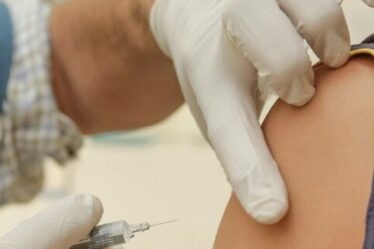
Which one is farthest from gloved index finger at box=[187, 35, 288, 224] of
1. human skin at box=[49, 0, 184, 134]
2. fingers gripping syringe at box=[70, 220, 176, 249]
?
human skin at box=[49, 0, 184, 134]

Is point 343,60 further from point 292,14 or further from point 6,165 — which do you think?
point 6,165

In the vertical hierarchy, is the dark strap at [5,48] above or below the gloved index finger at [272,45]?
below

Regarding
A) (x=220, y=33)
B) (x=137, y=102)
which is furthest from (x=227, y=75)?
(x=137, y=102)

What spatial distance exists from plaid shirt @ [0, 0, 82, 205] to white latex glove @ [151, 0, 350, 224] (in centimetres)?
41

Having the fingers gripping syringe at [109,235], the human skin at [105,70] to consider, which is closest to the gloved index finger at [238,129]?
the fingers gripping syringe at [109,235]

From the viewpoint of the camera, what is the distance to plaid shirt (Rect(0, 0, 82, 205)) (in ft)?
3.79

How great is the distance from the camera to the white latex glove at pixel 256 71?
696 millimetres

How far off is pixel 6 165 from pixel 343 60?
0.66 metres

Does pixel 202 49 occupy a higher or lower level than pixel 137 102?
higher

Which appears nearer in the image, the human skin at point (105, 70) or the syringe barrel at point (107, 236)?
the syringe barrel at point (107, 236)

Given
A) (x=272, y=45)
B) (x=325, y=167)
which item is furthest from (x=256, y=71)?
(x=325, y=167)

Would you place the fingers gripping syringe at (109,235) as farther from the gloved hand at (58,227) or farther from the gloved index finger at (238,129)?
the gloved index finger at (238,129)

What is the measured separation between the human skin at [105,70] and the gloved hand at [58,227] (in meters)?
0.53

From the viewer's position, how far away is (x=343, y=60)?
70 centimetres
